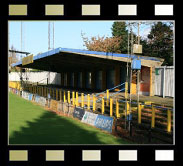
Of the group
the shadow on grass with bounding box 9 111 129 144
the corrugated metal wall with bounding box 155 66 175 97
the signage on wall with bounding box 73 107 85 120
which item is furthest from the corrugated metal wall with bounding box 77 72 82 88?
the shadow on grass with bounding box 9 111 129 144

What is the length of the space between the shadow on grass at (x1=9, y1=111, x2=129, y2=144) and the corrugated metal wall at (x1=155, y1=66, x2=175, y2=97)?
10.8 meters

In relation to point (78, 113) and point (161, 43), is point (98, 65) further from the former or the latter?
point (161, 43)

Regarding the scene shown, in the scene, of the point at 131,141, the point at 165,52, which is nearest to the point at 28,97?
the point at 131,141

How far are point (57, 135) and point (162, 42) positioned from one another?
38.9m

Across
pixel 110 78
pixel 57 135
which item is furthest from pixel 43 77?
pixel 57 135

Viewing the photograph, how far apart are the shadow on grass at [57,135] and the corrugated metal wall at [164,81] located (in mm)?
10757

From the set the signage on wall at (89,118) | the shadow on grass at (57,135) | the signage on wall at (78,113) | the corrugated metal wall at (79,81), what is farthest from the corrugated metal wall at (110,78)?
the shadow on grass at (57,135)

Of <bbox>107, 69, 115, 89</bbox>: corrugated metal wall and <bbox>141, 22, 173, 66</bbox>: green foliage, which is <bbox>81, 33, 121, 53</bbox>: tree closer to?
<bbox>141, 22, 173, 66</bbox>: green foliage

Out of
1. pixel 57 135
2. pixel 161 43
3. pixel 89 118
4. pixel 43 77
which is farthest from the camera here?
pixel 43 77

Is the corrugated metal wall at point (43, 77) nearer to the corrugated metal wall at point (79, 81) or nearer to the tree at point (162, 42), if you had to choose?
the corrugated metal wall at point (79, 81)

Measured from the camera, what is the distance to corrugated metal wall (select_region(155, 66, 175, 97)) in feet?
68.2

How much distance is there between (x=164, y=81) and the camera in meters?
21.3

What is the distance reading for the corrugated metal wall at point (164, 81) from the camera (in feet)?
68.2
